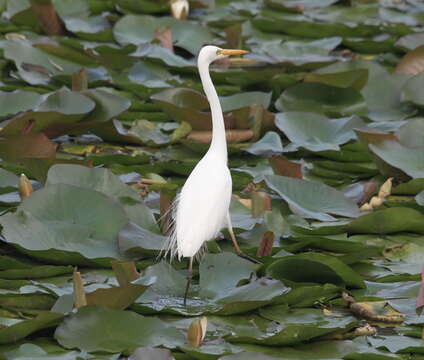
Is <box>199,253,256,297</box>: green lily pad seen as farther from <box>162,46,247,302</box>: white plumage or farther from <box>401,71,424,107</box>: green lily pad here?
<box>401,71,424,107</box>: green lily pad

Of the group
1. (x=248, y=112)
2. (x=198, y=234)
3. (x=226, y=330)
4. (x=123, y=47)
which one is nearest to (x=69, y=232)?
(x=198, y=234)

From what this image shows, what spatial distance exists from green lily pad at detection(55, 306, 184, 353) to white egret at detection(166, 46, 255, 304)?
0.31m

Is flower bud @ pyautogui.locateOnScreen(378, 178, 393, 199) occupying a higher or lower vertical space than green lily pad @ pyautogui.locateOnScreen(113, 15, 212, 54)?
higher

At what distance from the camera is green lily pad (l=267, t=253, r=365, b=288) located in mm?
3293

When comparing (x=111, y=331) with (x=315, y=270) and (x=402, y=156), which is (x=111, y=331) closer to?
(x=315, y=270)

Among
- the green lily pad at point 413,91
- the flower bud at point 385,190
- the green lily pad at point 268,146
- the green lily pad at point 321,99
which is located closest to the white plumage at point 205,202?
the flower bud at point 385,190

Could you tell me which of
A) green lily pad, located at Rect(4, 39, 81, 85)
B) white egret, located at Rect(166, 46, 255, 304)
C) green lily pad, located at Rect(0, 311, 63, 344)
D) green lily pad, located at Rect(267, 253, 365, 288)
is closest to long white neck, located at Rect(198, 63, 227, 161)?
white egret, located at Rect(166, 46, 255, 304)

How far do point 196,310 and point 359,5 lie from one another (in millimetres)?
4460

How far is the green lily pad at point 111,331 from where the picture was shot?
2842 millimetres

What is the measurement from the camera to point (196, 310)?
314 cm

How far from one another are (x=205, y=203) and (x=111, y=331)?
26.7 inches

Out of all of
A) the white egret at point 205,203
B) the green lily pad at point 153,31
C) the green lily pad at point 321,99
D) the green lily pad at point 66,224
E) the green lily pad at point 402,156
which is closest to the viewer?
the white egret at point 205,203

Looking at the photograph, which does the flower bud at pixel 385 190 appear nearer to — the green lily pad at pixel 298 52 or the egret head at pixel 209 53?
the egret head at pixel 209 53

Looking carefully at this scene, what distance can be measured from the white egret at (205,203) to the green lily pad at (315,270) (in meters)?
0.24
